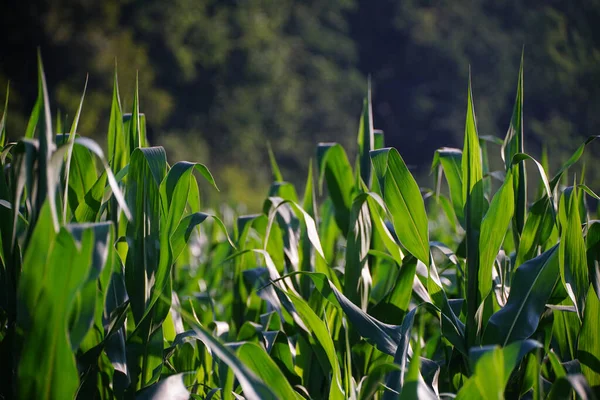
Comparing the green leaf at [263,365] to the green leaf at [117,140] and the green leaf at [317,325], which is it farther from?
the green leaf at [117,140]

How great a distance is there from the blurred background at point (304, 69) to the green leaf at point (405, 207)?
898 centimetres

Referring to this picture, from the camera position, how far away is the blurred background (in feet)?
32.1

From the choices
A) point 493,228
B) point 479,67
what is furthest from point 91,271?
point 479,67

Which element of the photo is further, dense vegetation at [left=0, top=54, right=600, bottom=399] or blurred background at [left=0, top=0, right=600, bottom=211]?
blurred background at [left=0, top=0, right=600, bottom=211]

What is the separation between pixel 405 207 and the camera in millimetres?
582

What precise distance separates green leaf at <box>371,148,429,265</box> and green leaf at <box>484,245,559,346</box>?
8 cm

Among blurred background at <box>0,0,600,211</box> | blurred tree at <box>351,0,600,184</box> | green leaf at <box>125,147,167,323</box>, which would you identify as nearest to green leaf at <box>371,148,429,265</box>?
green leaf at <box>125,147,167,323</box>

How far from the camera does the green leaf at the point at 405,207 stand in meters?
0.58

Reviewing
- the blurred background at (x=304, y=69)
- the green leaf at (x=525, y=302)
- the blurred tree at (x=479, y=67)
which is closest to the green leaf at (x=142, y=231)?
the green leaf at (x=525, y=302)

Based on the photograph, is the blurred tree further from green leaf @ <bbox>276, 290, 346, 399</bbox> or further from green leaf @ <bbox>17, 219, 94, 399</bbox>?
green leaf @ <bbox>17, 219, 94, 399</bbox>

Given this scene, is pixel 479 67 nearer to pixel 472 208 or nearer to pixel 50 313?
pixel 472 208

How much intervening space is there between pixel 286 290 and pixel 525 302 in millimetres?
217

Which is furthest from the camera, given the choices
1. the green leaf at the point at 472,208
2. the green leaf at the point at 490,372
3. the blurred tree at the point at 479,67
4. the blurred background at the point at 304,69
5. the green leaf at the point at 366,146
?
the blurred tree at the point at 479,67

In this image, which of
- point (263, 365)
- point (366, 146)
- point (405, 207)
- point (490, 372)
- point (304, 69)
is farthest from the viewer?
point (304, 69)
